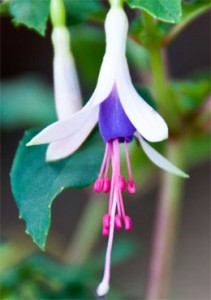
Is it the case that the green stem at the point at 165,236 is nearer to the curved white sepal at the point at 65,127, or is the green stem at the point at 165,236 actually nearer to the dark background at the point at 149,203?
the curved white sepal at the point at 65,127

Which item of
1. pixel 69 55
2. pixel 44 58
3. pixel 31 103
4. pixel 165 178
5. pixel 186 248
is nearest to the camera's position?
pixel 69 55

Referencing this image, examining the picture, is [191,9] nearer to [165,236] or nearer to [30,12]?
[30,12]

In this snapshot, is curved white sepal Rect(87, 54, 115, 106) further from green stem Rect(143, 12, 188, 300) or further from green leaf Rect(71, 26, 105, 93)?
green leaf Rect(71, 26, 105, 93)

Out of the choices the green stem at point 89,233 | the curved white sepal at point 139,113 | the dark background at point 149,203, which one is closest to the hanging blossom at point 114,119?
the curved white sepal at point 139,113

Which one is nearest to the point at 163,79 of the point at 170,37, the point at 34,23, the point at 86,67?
the point at 170,37

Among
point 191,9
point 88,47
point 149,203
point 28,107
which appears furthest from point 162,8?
point 149,203

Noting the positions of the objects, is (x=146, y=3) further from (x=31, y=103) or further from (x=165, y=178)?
(x=31, y=103)

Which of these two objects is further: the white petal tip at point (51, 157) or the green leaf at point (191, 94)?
the green leaf at point (191, 94)
